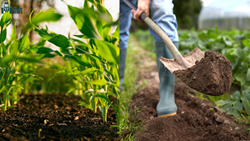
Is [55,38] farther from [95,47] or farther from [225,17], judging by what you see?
[225,17]

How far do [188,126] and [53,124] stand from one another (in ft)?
2.92

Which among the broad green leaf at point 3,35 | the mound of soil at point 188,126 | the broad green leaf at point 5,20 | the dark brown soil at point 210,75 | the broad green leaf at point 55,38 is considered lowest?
the mound of soil at point 188,126

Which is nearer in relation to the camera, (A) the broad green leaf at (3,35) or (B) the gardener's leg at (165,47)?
(A) the broad green leaf at (3,35)

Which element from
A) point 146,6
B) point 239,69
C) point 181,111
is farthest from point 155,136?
point 239,69

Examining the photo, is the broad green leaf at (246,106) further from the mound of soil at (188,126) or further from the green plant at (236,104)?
the mound of soil at (188,126)

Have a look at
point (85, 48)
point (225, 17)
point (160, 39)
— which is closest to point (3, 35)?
point (85, 48)

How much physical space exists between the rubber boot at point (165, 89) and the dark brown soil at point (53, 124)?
1.80ft

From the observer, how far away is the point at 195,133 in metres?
1.32

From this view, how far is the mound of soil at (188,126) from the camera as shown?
4.06 ft

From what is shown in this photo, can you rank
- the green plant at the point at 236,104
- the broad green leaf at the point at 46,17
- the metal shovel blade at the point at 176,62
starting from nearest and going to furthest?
the broad green leaf at the point at 46,17
the metal shovel blade at the point at 176,62
the green plant at the point at 236,104

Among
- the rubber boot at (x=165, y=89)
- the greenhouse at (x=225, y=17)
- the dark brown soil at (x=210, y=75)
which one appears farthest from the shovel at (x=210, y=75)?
the greenhouse at (x=225, y=17)

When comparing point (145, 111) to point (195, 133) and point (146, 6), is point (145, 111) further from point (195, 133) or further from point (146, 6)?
point (146, 6)

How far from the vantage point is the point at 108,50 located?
0.98m

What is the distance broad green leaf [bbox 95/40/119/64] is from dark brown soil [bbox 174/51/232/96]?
470 mm
